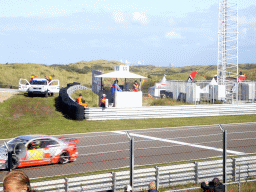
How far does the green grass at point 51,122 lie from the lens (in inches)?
694

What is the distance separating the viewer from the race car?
316 inches

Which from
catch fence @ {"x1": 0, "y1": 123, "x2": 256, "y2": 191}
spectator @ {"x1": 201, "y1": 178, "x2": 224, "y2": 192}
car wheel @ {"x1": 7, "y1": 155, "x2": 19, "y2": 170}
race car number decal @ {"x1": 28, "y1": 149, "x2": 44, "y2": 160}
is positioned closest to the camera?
spectator @ {"x1": 201, "y1": 178, "x2": 224, "y2": 192}

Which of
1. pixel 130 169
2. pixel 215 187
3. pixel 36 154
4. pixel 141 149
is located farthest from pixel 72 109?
pixel 215 187

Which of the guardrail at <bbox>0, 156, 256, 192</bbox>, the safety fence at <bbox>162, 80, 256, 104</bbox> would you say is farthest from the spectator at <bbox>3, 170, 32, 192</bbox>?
the safety fence at <bbox>162, 80, 256, 104</bbox>

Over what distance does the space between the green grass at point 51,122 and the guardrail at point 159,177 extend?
9.55m

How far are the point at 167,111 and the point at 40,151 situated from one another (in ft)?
43.6

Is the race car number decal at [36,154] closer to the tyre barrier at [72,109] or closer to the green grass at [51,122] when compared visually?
the green grass at [51,122]

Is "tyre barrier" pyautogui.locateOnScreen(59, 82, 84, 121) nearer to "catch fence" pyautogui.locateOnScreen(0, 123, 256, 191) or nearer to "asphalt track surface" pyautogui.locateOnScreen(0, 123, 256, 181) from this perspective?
"asphalt track surface" pyautogui.locateOnScreen(0, 123, 256, 181)

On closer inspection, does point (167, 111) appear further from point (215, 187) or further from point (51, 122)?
point (215, 187)

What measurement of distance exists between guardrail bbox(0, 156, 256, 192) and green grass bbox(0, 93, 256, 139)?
955cm

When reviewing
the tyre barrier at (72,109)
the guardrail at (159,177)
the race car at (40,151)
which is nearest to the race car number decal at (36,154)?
the race car at (40,151)

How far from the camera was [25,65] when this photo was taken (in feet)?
226

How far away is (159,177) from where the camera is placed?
8133 mm

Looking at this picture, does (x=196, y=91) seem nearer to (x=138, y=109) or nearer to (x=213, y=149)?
(x=138, y=109)
